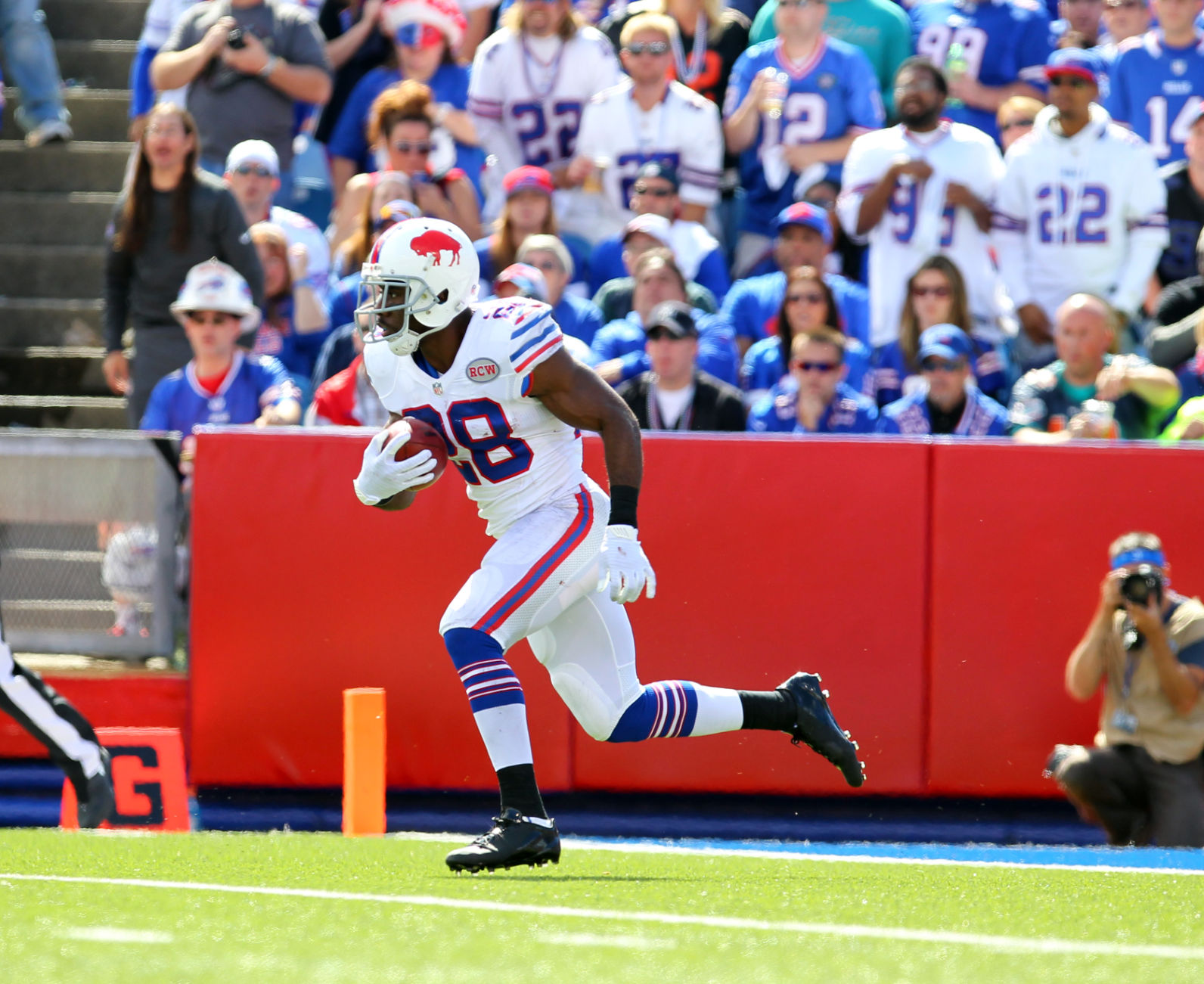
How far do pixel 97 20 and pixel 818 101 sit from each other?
16.0 feet

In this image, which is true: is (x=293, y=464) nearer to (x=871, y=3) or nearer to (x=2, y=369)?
(x=2, y=369)

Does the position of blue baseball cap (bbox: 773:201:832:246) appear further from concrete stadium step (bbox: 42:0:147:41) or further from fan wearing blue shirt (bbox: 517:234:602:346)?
concrete stadium step (bbox: 42:0:147:41)

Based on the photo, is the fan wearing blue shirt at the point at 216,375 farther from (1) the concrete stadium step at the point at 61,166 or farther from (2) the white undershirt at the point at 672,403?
(1) the concrete stadium step at the point at 61,166

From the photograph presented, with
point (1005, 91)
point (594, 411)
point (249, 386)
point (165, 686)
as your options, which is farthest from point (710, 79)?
point (594, 411)

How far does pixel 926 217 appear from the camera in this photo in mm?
9016

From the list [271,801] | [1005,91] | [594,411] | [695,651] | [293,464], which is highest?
[1005,91]

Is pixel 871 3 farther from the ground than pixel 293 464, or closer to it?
farther from the ground

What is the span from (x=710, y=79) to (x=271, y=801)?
4.89 m

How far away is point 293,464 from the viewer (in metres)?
7.47

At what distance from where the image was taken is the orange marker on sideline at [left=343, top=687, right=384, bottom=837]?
666 centimetres

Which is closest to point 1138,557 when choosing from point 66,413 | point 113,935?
point 113,935

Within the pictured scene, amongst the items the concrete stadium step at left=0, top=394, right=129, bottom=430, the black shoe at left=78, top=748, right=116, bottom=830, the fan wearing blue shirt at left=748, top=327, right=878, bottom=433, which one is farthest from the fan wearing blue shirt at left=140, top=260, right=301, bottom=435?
the fan wearing blue shirt at left=748, top=327, right=878, bottom=433

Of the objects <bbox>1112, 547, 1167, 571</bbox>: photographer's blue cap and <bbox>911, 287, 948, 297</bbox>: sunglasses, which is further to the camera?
<bbox>911, 287, 948, 297</bbox>: sunglasses

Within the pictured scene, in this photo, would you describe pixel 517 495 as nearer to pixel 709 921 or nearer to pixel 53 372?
pixel 709 921
